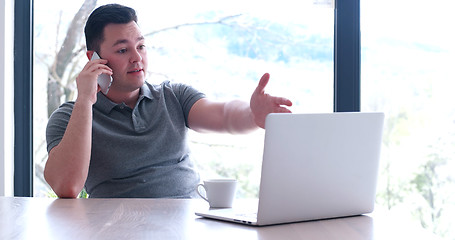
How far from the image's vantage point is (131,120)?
8.00 feet

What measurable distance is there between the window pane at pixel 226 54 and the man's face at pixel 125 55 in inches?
21.2

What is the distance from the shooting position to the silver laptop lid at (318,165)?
1.34m

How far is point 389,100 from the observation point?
295cm

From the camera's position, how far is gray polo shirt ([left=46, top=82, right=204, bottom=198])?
2342mm

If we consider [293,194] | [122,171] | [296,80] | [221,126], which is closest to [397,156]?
[296,80]

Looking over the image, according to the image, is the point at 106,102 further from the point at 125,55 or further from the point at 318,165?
the point at 318,165

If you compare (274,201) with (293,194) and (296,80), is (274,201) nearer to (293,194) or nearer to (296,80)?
(293,194)

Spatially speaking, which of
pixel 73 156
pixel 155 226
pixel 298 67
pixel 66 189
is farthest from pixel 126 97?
pixel 155 226

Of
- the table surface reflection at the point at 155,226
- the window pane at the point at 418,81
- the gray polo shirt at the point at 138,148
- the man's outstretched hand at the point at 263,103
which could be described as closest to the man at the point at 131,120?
the gray polo shirt at the point at 138,148

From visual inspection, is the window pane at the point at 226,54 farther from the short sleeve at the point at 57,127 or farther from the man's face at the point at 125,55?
the short sleeve at the point at 57,127

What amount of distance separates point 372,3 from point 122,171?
1.48m

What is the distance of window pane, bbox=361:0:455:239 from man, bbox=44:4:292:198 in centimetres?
90

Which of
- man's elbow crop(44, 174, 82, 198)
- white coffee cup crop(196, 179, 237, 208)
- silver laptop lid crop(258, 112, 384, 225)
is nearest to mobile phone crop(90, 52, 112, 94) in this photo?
man's elbow crop(44, 174, 82, 198)

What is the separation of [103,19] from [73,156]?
658mm
